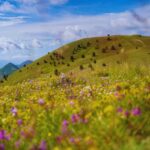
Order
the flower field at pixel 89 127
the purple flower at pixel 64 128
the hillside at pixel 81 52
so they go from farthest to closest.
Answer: the hillside at pixel 81 52 < the purple flower at pixel 64 128 < the flower field at pixel 89 127

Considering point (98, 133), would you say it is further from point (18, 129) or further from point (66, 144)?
point (18, 129)

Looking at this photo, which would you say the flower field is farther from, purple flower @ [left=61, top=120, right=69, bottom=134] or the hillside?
the hillside

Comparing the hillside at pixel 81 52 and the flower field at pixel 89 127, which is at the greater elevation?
the flower field at pixel 89 127

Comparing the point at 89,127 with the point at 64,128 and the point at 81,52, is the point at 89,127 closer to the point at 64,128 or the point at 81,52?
the point at 64,128

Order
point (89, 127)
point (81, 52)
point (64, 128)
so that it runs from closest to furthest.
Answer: point (64, 128) → point (89, 127) → point (81, 52)

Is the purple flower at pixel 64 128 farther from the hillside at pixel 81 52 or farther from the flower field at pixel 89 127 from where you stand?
the hillside at pixel 81 52

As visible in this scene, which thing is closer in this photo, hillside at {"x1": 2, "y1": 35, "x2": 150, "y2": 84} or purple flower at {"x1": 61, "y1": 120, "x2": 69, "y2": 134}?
purple flower at {"x1": 61, "y1": 120, "x2": 69, "y2": 134}

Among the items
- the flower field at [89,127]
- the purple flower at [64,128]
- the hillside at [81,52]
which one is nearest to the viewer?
the flower field at [89,127]

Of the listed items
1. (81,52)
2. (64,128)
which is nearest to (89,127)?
(64,128)

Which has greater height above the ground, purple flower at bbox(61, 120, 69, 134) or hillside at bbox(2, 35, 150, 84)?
purple flower at bbox(61, 120, 69, 134)

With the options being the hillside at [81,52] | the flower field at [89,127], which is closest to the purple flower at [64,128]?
the flower field at [89,127]

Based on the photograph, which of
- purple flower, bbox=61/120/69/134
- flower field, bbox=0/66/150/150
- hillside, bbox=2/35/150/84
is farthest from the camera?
hillside, bbox=2/35/150/84

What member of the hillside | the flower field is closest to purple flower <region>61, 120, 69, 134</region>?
the flower field

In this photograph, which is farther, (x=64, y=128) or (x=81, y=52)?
(x=81, y=52)
